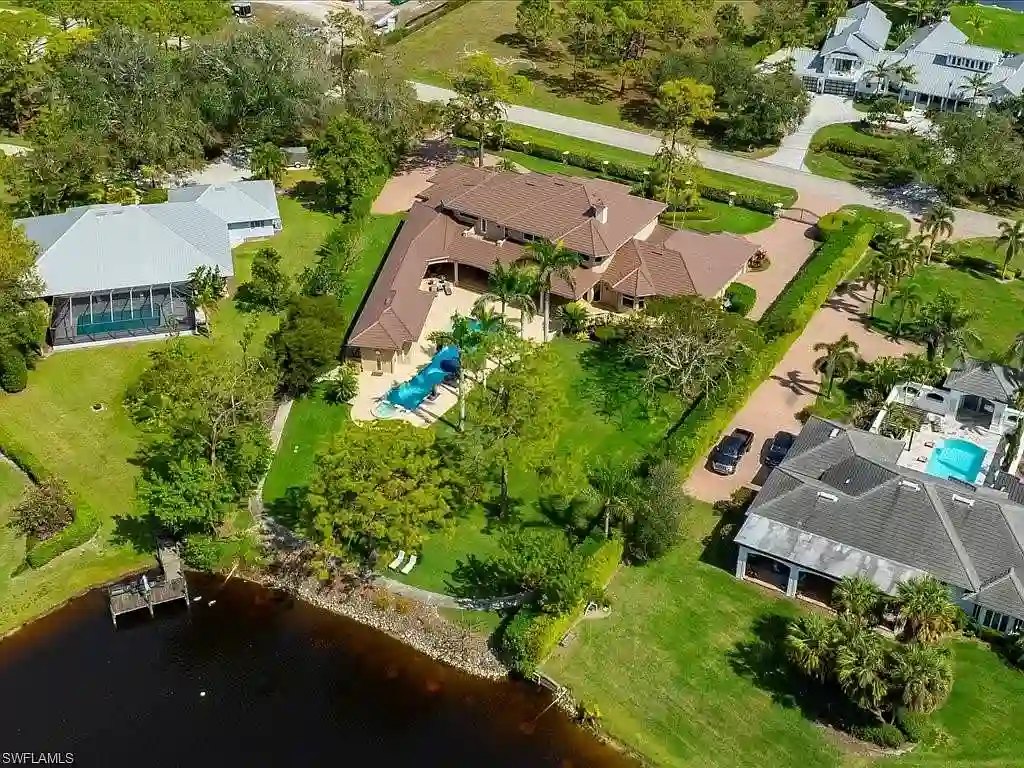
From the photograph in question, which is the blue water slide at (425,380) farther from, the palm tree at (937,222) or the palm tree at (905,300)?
the palm tree at (937,222)

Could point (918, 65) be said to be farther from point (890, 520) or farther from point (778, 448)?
point (890, 520)

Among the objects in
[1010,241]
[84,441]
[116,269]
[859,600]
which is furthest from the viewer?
[1010,241]

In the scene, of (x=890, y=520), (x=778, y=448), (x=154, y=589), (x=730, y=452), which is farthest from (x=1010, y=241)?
(x=154, y=589)

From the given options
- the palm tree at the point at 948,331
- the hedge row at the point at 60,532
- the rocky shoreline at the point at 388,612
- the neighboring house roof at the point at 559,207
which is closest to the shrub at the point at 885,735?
the rocky shoreline at the point at 388,612

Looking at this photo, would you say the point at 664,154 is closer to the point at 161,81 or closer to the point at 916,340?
the point at 916,340

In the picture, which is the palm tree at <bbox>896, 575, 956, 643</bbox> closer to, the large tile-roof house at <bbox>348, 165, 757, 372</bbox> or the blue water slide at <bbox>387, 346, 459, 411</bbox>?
the large tile-roof house at <bbox>348, 165, 757, 372</bbox>

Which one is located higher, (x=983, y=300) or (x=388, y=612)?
(x=983, y=300)

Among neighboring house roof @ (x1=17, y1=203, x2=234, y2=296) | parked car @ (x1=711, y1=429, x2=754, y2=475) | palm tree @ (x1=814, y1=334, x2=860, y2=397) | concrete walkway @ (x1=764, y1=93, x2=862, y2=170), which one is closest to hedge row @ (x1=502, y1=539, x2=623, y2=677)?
parked car @ (x1=711, y1=429, x2=754, y2=475)
